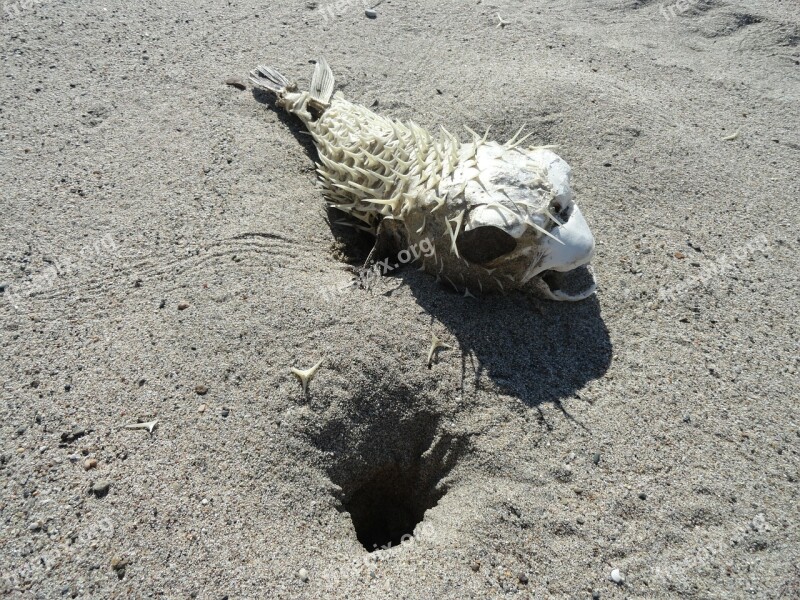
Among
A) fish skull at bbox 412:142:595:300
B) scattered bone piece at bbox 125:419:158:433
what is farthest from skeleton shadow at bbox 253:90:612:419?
scattered bone piece at bbox 125:419:158:433

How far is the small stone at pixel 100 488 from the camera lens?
1829 millimetres

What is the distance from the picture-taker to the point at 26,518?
177 centimetres

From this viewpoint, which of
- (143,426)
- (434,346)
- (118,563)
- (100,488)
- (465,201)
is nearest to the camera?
(118,563)

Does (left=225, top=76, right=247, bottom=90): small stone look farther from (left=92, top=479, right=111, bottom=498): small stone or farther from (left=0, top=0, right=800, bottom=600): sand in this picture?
(left=92, top=479, right=111, bottom=498): small stone

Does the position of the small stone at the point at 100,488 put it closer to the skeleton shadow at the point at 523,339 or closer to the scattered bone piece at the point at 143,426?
the scattered bone piece at the point at 143,426

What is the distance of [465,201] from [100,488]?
5.28 feet

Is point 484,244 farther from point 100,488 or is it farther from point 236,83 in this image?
point 236,83

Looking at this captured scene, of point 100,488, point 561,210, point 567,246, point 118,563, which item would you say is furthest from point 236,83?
point 118,563

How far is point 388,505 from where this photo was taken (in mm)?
2221

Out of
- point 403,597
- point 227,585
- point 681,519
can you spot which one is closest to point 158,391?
point 227,585

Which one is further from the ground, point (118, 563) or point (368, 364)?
point (368, 364)

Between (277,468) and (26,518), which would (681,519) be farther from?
(26,518)

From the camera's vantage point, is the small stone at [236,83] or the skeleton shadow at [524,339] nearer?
the skeleton shadow at [524,339]

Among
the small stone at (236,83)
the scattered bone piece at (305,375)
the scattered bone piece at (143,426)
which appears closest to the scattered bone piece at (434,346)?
the scattered bone piece at (305,375)
